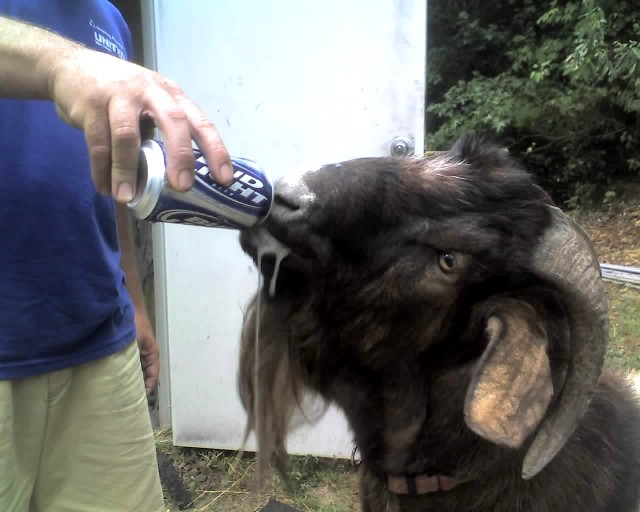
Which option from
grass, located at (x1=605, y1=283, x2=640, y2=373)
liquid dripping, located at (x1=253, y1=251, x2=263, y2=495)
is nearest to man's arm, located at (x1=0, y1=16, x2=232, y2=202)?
liquid dripping, located at (x1=253, y1=251, x2=263, y2=495)

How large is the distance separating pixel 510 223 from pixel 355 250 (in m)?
0.44

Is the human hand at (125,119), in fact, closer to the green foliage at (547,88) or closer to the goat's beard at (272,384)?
the goat's beard at (272,384)

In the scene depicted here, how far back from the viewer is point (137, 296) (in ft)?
8.63

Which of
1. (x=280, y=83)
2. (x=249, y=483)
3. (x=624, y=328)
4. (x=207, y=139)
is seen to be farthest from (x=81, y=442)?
(x=624, y=328)

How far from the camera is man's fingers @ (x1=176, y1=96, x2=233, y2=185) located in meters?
1.15

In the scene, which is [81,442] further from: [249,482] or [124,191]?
[249,482]

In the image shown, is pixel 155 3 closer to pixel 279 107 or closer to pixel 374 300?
pixel 279 107

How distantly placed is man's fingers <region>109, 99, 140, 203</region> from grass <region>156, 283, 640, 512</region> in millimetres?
2647

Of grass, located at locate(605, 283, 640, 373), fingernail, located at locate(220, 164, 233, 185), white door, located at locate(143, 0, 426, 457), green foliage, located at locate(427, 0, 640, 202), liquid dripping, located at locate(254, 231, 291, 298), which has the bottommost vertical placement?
grass, located at locate(605, 283, 640, 373)

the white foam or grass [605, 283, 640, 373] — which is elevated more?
the white foam

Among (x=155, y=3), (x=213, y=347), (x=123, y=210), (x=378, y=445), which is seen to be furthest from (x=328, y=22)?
(x=378, y=445)

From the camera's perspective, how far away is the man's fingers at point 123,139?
3.54 ft

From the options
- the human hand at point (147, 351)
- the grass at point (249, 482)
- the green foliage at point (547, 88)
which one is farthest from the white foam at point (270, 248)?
the green foliage at point (547, 88)

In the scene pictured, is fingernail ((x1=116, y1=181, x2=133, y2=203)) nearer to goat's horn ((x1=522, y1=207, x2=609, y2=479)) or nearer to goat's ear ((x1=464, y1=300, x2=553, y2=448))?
goat's ear ((x1=464, y1=300, x2=553, y2=448))
